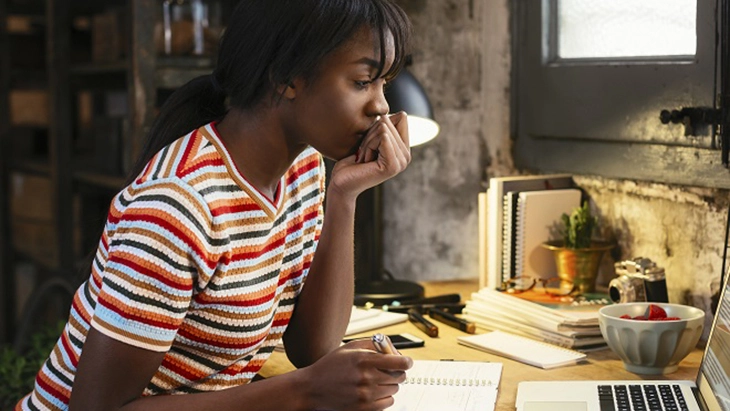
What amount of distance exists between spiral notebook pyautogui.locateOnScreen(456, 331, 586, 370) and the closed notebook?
277 mm

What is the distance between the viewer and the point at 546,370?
68.9 inches

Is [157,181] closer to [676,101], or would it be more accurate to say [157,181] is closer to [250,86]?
[250,86]

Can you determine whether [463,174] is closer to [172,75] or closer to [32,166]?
[172,75]

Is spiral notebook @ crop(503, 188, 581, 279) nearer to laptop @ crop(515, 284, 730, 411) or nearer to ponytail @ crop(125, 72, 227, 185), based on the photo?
laptop @ crop(515, 284, 730, 411)

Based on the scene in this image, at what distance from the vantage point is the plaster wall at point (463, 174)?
2.19 meters

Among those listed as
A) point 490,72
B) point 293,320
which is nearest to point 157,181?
point 293,320

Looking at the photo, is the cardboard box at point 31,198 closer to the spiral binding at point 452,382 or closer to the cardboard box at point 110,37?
the cardboard box at point 110,37

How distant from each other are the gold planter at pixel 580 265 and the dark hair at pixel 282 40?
0.82 metres

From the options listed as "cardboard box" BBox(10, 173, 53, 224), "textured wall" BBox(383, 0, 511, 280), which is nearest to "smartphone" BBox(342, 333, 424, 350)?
"textured wall" BBox(383, 0, 511, 280)

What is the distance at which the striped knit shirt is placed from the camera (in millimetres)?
1270

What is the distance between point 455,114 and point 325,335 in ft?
3.84

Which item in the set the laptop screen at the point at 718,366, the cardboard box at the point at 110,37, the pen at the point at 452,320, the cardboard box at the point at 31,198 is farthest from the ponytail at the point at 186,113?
the cardboard box at the point at 31,198

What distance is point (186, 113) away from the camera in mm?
1564

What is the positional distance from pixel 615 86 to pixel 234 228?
111cm
